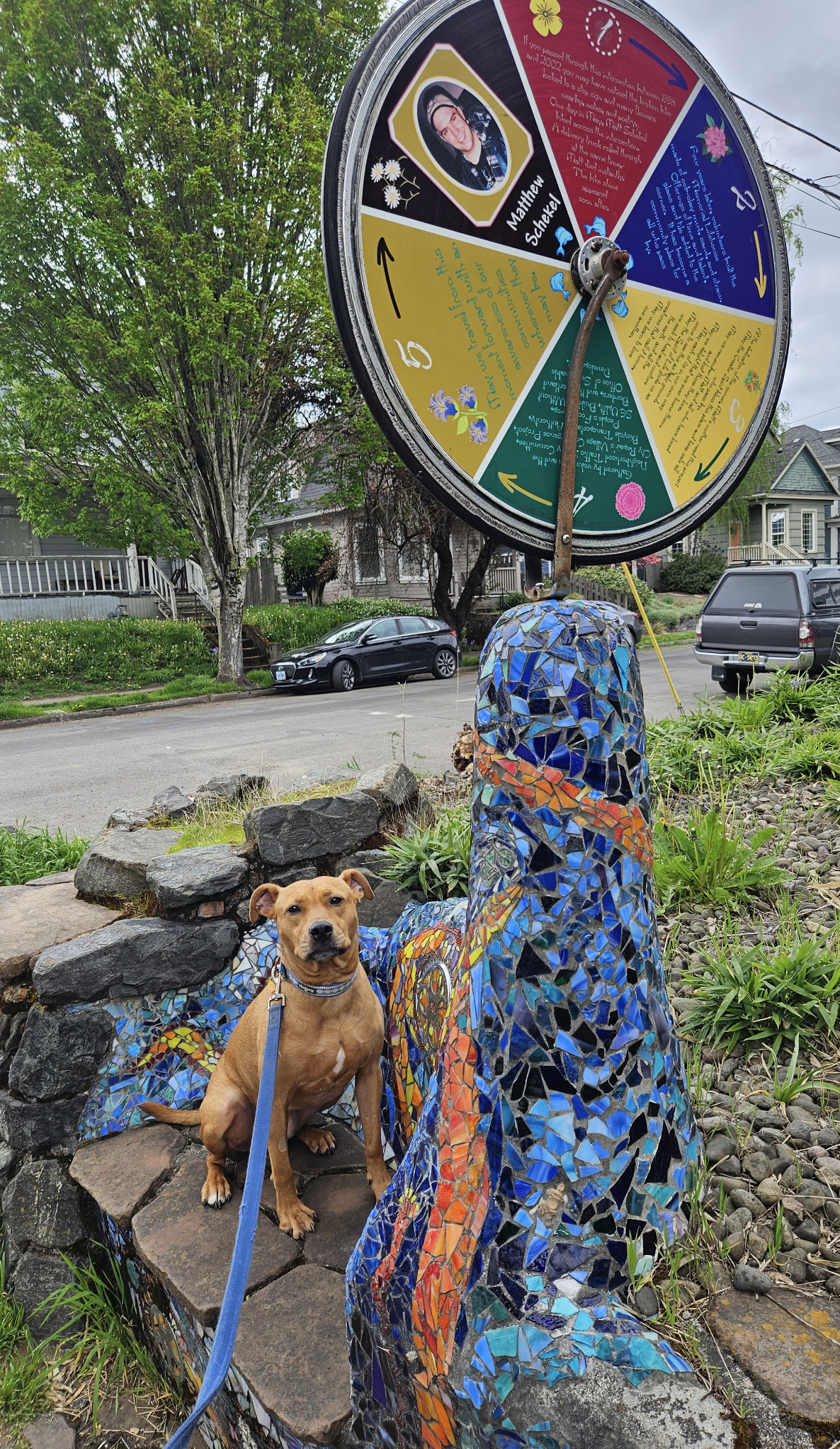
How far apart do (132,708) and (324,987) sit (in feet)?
44.5

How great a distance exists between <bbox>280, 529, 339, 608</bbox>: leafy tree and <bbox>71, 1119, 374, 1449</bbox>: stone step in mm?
23463

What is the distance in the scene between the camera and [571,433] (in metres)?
1.57

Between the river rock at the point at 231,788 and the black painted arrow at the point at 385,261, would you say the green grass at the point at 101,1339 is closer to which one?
the river rock at the point at 231,788

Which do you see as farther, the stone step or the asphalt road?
the asphalt road

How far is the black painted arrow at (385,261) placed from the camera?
143 centimetres

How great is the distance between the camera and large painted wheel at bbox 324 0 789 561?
4.70 feet

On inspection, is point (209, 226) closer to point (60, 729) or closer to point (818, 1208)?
point (60, 729)

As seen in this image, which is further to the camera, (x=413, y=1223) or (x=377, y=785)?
(x=377, y=785)

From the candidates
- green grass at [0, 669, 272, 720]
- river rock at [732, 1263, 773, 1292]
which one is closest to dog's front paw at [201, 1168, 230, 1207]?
river rock at [732, 1263, 773, 1292]

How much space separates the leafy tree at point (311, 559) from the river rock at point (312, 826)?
22.3 metres

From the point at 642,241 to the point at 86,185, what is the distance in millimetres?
15717

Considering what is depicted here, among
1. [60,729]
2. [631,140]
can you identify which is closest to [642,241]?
[631,140]

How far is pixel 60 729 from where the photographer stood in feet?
41.7

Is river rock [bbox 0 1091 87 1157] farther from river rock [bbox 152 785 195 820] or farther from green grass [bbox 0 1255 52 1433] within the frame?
river rock [bbox 152 785 195 820]
